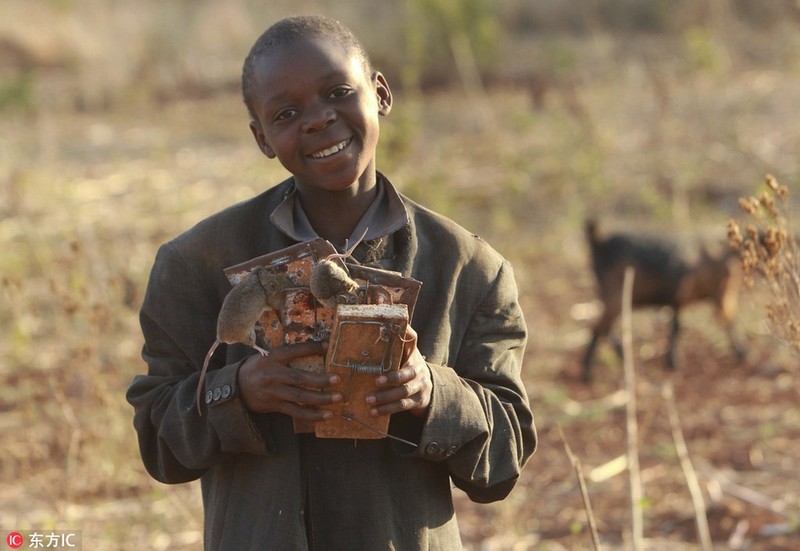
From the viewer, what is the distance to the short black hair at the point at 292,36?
2068mm

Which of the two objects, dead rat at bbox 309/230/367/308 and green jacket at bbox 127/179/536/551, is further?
green jacket at bbox 127/179/536/551

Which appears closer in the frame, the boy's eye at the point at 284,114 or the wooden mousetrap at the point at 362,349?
the wooden mousetrap at the point at 362,349

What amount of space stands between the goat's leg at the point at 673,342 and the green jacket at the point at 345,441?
16.2ft

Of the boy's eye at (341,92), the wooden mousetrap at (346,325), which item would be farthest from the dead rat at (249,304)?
the boy's eye at (341,92)

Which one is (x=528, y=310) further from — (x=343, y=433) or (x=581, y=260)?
(x=343, y=433)

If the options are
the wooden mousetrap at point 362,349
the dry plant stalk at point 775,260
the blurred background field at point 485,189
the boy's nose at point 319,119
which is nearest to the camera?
the wooden mousetrap at point 362,349

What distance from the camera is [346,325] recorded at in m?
1.87

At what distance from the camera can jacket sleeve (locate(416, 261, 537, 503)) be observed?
2.04 m

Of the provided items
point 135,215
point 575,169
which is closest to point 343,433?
point 135,215

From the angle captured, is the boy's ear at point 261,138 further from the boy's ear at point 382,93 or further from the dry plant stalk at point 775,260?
the dry plant stalk at point 775,260

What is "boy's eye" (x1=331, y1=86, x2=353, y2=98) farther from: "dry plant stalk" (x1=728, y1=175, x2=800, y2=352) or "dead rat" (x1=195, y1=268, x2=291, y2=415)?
"dry plant stalk" (x1=728, y1=175, x2=800, y2=352)

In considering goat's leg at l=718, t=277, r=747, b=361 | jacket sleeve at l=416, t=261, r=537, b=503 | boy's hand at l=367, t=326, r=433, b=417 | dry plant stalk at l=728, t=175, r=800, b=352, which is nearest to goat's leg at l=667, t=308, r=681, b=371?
goat's leg at l=718, t=277, r=747, b=361

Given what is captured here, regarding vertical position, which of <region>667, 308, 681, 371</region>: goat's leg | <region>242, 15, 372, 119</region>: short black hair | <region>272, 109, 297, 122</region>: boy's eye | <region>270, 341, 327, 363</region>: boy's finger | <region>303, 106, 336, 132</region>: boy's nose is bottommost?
<region>667, 308, 681, 371</region>: goat's leg

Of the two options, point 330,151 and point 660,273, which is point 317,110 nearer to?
point 330,151
